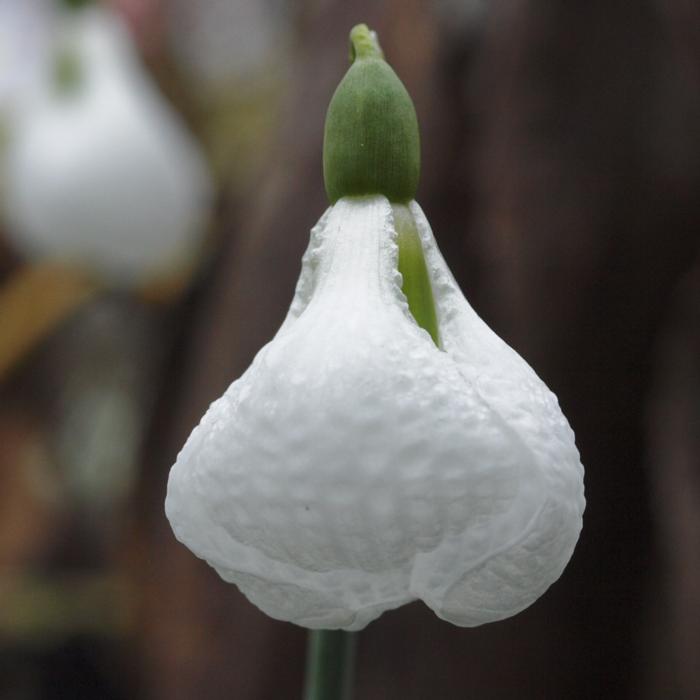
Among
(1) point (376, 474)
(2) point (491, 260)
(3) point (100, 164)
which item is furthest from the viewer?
(3) point (100, 164)

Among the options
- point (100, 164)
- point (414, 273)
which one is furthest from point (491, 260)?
point (414, 273)

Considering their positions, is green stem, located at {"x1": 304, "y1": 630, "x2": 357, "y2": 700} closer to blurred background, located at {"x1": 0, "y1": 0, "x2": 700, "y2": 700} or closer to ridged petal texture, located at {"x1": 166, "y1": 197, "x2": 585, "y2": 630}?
ridged petal texture, located at {"x1": 166, "y1": 197, "x2": 585, "y2": 630}

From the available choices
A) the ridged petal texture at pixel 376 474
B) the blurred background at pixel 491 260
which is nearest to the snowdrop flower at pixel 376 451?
the ridged petal texture at pixel 376 474

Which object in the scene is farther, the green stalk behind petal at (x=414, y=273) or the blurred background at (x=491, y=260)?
the blurred background at (x=491, y=260)

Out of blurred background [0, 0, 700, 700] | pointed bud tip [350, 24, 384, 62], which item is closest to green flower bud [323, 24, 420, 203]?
pointed bud tip [350, 24, 384, 62]

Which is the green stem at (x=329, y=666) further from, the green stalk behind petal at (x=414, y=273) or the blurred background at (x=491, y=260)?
the blurred background at (x=491, y=260)

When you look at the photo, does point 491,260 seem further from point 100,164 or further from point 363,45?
point 363,45

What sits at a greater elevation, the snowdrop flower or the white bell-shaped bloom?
the white bell-shaped bloom
